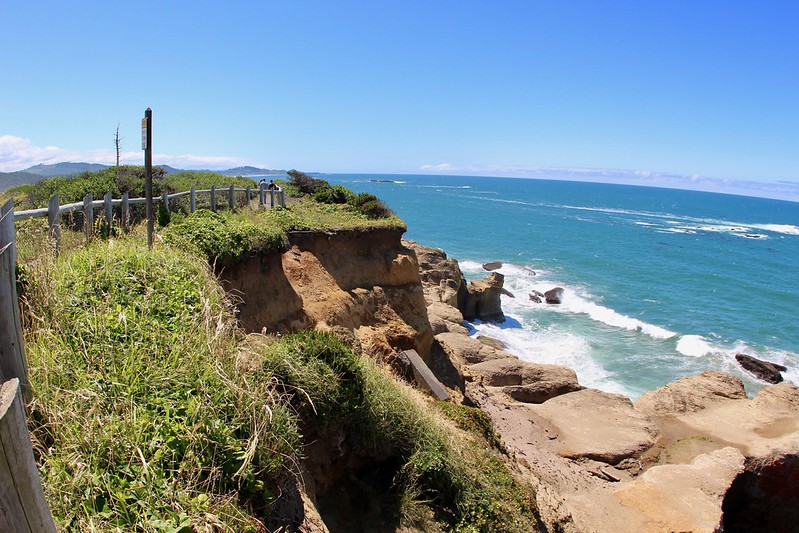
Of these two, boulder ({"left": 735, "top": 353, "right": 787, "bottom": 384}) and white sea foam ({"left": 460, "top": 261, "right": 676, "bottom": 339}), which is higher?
white sea foam ({"left": 460, "top": 261, "right": 676, "bottom": 339})

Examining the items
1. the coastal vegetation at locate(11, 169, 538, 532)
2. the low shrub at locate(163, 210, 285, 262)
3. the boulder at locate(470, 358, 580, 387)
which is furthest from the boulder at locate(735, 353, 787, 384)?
the low shrub at locate(163, 210, 285, 262)

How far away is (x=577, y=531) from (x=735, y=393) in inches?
602

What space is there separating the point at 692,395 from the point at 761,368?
12.8 metres

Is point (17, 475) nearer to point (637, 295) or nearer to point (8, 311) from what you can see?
point (8, 311)

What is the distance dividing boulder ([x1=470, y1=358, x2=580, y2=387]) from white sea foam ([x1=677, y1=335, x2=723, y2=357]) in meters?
15.8

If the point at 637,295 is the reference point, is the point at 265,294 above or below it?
above

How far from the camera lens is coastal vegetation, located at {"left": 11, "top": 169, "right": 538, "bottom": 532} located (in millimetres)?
4438

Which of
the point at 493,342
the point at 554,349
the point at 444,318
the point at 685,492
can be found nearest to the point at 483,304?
the point at 554,349

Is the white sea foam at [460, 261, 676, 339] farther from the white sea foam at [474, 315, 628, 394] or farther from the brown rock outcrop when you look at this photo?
the brown rock outcrop

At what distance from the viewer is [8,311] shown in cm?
436

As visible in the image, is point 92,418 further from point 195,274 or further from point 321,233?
point 321,233

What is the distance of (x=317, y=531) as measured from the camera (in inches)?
247

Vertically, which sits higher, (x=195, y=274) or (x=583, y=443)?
(x=195, y=274)

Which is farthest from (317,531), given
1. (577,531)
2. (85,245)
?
(577,531)
